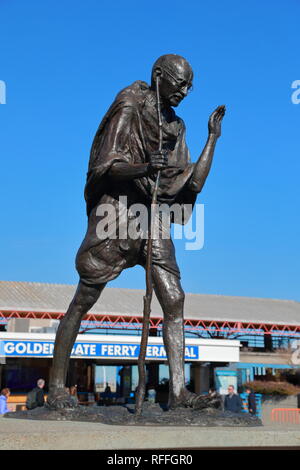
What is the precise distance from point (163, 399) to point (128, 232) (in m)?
19.2

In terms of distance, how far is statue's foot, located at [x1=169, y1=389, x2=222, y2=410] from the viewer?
411cm

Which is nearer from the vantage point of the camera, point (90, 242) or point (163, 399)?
point (90, 242)

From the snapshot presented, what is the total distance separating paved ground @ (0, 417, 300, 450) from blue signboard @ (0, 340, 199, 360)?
16051mm

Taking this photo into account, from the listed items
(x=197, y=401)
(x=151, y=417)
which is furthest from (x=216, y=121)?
(x=151, y=417)

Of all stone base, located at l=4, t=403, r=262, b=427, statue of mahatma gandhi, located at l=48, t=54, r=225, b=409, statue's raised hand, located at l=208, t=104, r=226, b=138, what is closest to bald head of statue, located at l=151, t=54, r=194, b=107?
statue of mahatma gandhi, located at l=48, t=54, r=225, b=409

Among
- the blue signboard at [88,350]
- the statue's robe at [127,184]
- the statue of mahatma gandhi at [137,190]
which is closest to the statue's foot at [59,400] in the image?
the statue of mahatma gandhi at [137,190]

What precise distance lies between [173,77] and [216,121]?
0.50 metres

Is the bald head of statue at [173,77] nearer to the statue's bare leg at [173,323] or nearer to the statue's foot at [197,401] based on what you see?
the statue's bare leg at [173,323]

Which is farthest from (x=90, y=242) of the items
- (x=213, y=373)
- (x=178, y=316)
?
(x=213, y=373)

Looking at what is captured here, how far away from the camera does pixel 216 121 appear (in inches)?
189

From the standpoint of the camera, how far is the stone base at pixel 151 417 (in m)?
3.76

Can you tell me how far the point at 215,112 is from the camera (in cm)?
479

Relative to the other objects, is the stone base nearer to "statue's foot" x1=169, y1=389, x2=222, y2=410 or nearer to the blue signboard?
"statue's foot" x1=169, y1=389, x2=222, y2=410
